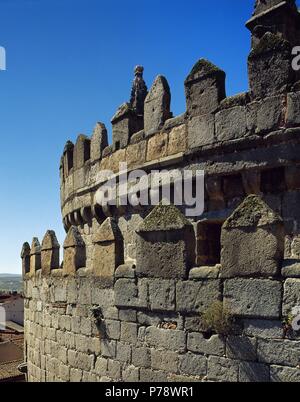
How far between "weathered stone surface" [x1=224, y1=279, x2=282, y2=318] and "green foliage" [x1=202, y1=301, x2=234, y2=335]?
0.07 metres

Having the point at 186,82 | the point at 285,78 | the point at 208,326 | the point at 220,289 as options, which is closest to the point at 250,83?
the point at 285,78

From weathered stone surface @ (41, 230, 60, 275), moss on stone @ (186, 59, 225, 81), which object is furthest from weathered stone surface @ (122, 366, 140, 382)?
moss on stone @ (186, 59, 225, 81)

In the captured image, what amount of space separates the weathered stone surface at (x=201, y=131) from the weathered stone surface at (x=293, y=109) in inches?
41.5

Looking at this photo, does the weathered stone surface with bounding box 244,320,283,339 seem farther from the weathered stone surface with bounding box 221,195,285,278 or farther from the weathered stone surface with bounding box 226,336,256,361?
the weathered stone surface with bounding box 221,195,285,278

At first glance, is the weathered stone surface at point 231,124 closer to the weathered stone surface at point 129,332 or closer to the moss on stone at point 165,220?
the moss on stone at point 165,220

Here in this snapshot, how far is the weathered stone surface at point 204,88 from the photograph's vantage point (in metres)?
6.28

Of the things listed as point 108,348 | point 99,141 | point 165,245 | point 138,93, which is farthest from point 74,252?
point 138,93

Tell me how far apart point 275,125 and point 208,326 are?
2500mm

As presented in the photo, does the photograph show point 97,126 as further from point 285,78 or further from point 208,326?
point 208,326

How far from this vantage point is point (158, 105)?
23.3 feet

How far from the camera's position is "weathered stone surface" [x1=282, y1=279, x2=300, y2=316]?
13.9 ft

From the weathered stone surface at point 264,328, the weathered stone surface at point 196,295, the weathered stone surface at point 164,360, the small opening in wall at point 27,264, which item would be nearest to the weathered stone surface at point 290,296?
the weathered stone surface at point 264,328

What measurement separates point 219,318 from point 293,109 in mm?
2572

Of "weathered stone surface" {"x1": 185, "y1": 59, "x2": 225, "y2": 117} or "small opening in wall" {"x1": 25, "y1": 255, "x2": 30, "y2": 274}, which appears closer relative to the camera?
"weathered stone surface" {"x1": 185, "y1": 59, "x2": 225, "y2": 117}
